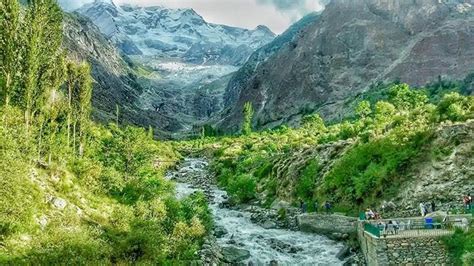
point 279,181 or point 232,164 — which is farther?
point 232,164

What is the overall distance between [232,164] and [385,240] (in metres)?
70.7

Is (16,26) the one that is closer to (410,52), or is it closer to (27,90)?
(27,90)

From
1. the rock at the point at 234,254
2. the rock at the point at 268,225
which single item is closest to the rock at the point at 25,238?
the rock at the point at 234,254

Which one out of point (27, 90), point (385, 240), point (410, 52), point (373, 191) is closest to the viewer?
point (385, 240)

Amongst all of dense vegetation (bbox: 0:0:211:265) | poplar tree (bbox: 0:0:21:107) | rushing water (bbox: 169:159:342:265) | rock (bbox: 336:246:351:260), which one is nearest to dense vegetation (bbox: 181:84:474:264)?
rushing water (bbox: 169:159:342:265)

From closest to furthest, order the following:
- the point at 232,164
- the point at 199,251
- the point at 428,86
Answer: the point at 199,251, the point at 232,164, the point at 428,86

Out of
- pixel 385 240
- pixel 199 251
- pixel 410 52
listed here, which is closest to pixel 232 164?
pixel 199 251

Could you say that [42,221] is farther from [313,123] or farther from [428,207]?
[313,123]

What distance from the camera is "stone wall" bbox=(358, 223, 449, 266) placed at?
31406mm

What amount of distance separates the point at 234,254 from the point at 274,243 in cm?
532

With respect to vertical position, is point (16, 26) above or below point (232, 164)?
above

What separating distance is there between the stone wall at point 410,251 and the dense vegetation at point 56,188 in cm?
1430

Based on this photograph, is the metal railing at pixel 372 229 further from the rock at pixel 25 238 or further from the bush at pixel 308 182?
the rock at pixel 25 238

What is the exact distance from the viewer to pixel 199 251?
3916 centimetres
